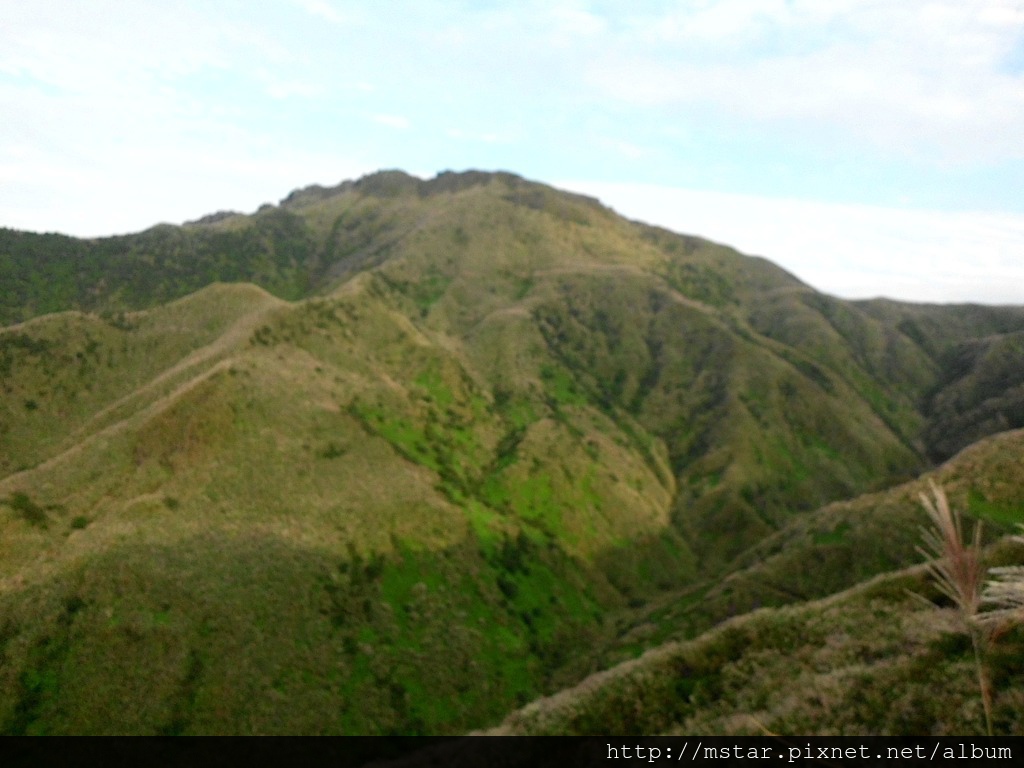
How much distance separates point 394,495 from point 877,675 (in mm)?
82921

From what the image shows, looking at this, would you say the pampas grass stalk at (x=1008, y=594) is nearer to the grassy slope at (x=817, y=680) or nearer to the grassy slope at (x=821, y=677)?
the grassy slope at (x=821, y=677)

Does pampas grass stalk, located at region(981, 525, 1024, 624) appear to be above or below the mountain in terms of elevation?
above

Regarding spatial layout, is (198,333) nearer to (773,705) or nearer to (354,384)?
(354,384)

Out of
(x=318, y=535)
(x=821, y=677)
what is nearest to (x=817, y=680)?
(x=821, y=677)
